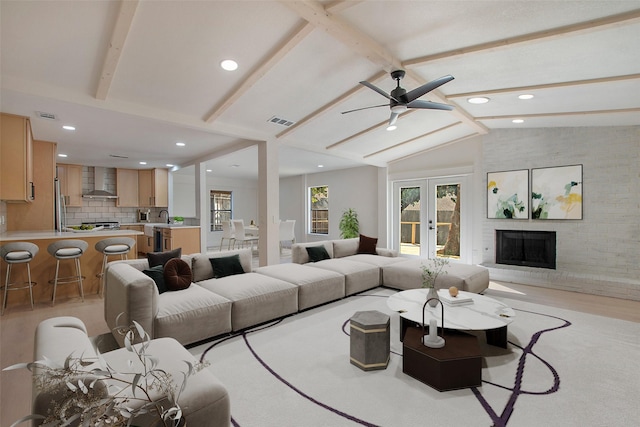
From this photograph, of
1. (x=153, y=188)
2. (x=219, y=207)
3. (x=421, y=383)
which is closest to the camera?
(x=421, y=383)

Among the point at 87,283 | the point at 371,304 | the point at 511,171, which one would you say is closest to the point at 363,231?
the point at 511,171

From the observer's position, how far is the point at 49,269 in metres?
4.18

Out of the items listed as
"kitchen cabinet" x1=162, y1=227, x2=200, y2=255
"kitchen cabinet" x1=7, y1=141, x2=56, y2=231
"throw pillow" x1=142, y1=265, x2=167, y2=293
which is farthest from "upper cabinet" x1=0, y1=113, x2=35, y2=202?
"throw pillow" x1=142, y1=265, x2=167, y2=293

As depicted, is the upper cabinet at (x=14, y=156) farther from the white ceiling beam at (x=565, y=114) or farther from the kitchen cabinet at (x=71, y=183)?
the white ceiling beam at (x=565, y=114)

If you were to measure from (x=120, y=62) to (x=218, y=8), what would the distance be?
1279 millimetres

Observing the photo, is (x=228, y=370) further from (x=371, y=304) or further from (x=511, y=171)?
(x=511, y=171)

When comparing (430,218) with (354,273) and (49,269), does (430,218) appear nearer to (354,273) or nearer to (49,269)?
(354,273)

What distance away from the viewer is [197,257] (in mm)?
3635

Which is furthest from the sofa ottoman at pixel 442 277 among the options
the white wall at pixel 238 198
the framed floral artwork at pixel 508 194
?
the white wall at pixel 238 198

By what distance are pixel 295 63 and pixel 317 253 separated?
288 centimetres

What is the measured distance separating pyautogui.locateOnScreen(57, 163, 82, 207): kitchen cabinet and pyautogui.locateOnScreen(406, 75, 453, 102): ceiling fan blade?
26.5 ft

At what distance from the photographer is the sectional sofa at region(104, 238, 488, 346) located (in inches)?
98.8

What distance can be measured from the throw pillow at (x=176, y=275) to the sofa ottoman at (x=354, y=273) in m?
1.81

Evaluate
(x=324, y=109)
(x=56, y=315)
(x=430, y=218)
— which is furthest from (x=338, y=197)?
(x=56, y=315)
